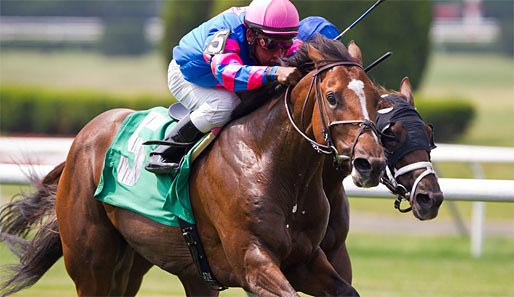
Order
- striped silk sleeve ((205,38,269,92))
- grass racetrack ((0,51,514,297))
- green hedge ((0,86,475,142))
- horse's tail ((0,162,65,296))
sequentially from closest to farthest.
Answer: striped silk sleeve ((205,38,269,92)) < horse's tail ((0,162,65,296)) < grass racetrack ((0,51,514,297)) < green hedge ((0,86,475,142))

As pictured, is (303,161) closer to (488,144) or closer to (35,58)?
(488,144)

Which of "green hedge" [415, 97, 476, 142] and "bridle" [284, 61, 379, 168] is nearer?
"bridle" [284, 61, 379, 168]

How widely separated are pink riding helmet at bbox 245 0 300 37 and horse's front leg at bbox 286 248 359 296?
0.98 m

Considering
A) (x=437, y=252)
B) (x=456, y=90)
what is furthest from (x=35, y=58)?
(x=437, y=252)

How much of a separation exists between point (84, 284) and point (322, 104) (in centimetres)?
191

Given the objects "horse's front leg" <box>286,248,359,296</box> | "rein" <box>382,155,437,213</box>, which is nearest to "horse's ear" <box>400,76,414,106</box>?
"rein" <box>382,155,437,213</box>

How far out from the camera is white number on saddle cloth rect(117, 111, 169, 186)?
17.1 ft

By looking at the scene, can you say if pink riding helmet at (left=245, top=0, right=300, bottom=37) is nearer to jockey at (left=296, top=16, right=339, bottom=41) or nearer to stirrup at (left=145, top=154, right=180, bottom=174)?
jockey at (left=296, top=16, right=339, bottom=41)

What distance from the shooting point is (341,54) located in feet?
13.9

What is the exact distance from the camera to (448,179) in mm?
6734

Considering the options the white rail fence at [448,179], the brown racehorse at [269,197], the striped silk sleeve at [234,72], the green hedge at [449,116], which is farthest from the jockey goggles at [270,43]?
the green hedge at [449,116]

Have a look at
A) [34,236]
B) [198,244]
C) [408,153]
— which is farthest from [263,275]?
[34,236]

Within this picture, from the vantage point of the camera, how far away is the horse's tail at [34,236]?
5.81 m

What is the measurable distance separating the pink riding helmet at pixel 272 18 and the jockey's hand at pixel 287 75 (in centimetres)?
25
